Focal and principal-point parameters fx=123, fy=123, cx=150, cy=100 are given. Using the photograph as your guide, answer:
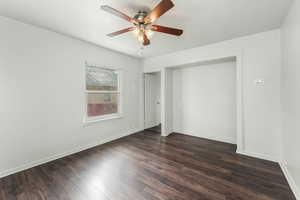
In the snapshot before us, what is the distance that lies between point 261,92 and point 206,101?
133 cm

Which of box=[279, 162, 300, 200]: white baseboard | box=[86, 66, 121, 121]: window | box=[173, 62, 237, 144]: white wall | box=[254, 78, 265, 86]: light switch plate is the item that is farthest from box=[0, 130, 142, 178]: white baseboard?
box=[254, 78, 265, 86]: light switch plate

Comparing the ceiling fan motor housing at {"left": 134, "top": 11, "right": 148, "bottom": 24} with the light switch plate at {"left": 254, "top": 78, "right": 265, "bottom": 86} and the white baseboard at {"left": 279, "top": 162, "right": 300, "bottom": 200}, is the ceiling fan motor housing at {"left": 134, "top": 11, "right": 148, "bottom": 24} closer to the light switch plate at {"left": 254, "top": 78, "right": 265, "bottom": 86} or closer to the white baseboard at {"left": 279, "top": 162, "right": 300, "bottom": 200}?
the light switch plate at {"left": 254, "top": 78, "right": 265, "bottom": 86}

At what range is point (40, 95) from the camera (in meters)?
2.32

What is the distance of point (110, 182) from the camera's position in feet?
6.08

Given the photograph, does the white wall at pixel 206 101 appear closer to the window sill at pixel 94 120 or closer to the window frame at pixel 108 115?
the window frame at pixel 108 115

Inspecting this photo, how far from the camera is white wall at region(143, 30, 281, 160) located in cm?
238

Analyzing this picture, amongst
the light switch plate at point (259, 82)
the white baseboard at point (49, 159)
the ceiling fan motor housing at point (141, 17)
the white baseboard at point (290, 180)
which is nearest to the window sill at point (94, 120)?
the white baseboard at point (49, 159)

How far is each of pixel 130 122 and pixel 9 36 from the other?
3255 millimetres

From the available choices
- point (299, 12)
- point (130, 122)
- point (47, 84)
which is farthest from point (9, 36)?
point (299, 12)

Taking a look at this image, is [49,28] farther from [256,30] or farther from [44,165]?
[256,30]

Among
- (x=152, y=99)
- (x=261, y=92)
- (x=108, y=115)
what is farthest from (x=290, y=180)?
(x=152, y=99)

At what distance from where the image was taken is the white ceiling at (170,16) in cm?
170

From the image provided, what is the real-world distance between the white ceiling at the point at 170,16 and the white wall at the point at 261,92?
250 millimetres

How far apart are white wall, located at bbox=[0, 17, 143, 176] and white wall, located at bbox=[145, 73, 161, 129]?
1932 millimetres
